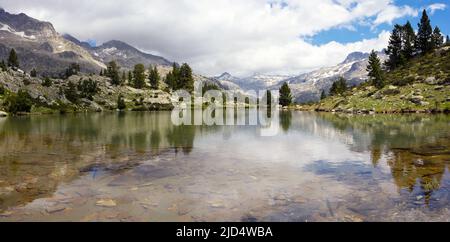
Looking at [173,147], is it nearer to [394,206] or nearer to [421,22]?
[394,206]

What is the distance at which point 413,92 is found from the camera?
108000mm

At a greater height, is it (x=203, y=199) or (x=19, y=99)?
(x=19, y=99)

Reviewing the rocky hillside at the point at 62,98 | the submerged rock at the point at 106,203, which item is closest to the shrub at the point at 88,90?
the rocky hillside at the point at 62,98

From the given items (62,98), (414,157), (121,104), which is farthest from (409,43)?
(62,98)

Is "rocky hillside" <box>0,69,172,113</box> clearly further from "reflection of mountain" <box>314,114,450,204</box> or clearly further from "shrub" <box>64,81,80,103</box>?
"reflection of mountain" <box>314,114,450,204</box>

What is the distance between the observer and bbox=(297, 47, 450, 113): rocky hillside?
9994 centimetres

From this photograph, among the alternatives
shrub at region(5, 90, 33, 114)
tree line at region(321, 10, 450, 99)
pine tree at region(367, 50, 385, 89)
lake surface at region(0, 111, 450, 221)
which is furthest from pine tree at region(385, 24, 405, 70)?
shrub at region(5, 90, 33, 114)

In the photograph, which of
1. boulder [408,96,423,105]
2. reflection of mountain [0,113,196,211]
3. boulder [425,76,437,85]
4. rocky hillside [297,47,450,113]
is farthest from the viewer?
boulder [425,76,437,85]

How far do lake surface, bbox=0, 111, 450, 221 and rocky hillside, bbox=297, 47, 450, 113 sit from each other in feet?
244

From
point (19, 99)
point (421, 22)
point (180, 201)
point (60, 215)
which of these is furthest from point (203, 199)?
point (421, 22)

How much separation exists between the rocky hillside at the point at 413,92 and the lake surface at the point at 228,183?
74416 millimetres
